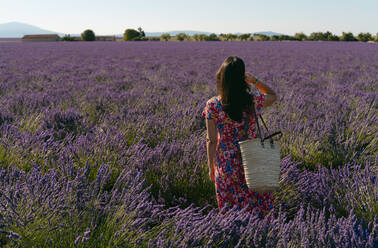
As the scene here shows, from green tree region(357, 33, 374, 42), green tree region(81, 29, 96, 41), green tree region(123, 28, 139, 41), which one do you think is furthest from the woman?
green tree region(81, 29, 96, 41)

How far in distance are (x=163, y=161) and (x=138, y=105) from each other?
5.56 ft

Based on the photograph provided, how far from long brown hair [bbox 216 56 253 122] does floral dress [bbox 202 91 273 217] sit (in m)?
0.08

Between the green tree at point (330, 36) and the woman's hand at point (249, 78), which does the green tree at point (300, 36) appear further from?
the woman's hand at point (249, 78)

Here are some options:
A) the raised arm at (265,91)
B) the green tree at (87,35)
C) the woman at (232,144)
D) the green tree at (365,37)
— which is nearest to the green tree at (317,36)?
the green tree at (365,37)

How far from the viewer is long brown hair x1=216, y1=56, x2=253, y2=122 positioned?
1.54m

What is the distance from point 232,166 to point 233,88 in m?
0.52

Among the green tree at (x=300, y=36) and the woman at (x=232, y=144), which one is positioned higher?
the green tree at (x=300, y=36)

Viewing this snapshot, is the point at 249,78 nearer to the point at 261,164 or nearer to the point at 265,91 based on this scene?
the point at 265,91

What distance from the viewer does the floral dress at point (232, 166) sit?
1714 mm

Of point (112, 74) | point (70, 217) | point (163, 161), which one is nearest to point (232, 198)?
point (163, 161)

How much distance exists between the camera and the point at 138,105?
367cm

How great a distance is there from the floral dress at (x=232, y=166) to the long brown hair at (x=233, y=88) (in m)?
0.08

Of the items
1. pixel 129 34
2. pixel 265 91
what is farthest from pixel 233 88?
pixel 129 34

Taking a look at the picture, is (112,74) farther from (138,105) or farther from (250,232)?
(250,232)
